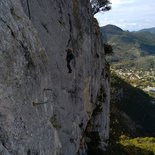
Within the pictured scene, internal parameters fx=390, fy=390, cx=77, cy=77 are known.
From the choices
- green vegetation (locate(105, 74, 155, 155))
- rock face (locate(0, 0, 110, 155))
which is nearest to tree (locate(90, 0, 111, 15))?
rock face (locate(0, 0, 110, 155))

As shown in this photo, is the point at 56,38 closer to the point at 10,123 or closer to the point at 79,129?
the point at 79,129

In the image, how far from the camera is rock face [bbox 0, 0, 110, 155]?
42.0ft

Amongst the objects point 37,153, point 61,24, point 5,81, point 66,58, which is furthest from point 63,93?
point 5,81

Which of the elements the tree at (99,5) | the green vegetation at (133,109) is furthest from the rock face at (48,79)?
the green vegetation at (133,109)

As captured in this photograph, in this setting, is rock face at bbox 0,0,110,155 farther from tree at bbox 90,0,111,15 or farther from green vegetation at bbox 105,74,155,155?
green vegetation at bbox 105,74,155,155

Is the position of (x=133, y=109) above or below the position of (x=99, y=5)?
below

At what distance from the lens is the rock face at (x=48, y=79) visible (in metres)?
12.8

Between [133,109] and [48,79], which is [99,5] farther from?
[133,109]

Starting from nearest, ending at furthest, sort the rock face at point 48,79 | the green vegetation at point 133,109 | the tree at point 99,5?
1. the rock face at point 48,79
2. the tree at point 99,5
3. the green vegetation at point 133,109

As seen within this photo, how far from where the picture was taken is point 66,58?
26.9 meters

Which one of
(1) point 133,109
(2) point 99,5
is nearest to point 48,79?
(2) point 99,5

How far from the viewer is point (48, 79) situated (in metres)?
17.6

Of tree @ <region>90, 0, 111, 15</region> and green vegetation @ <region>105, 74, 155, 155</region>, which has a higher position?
tree @ <region>90, 0, 111, 15</region>

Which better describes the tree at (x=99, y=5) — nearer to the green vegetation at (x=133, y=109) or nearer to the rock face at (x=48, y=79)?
the rock face at (x=48, y=79)
